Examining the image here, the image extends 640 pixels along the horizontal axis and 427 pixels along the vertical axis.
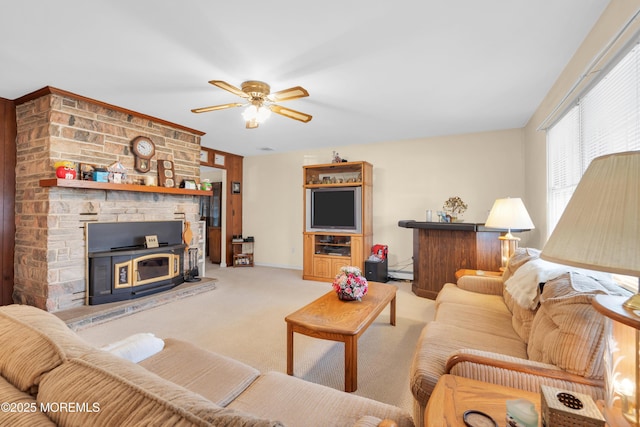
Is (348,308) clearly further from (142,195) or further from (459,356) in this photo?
(142,195)

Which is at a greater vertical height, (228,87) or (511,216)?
(228,87)

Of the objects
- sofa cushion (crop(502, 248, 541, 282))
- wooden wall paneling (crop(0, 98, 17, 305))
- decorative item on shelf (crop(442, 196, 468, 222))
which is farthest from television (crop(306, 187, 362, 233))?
wooden wall paneling (crop(0, 98, 17, 305))

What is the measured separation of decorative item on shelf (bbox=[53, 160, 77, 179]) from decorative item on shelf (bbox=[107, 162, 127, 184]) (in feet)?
1.24

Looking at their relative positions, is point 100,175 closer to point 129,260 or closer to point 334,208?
point 129,260

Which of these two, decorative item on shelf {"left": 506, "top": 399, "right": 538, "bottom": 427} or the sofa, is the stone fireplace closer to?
the sofa

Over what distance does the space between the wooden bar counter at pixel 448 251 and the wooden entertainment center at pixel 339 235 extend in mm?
932

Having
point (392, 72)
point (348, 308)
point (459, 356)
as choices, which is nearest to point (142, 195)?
point (348, 308)

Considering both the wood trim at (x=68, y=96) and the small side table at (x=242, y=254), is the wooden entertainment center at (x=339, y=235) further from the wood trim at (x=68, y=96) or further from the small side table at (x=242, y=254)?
the wood trim at (x=68, y=96)

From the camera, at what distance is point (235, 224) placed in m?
6.41

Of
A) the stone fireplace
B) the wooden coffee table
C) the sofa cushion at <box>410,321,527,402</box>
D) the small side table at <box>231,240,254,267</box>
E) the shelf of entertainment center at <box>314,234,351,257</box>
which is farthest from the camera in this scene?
the small side table at <box>231,240,254,267</box>

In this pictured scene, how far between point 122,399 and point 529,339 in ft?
6.37

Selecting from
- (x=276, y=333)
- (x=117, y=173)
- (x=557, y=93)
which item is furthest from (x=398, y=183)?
(x=117, y=173)

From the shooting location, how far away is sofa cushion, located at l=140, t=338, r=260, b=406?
1239mm

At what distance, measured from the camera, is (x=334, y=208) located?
201 inches
